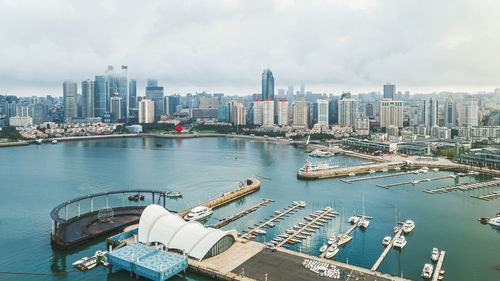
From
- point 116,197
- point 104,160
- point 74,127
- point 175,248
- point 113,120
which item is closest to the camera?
point 175,248

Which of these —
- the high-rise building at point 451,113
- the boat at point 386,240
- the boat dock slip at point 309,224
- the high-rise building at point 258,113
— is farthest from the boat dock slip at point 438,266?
the high-rise building at point 258,113

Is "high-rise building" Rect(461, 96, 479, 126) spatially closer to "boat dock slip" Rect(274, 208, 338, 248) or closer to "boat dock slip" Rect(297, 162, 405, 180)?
"boat dock slip" Rect(297, 162, 405, 180)

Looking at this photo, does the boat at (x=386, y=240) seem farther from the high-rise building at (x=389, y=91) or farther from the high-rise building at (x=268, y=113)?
the high-rise building at (x=389, y=91)

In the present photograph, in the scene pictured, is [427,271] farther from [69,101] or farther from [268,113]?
[69,101]

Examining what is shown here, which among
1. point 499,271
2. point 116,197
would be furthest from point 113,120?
point 499,271

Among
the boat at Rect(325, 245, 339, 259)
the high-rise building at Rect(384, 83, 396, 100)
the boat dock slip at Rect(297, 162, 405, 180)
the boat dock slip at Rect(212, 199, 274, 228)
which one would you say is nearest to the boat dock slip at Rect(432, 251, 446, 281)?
the boat at Rect(325, 245, 339, 259)

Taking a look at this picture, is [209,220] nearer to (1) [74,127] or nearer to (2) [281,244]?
(2) [281,244]
